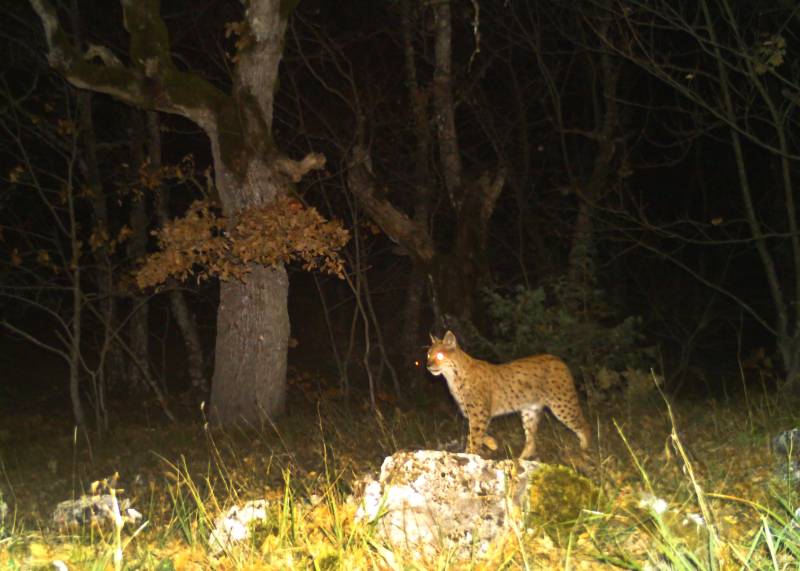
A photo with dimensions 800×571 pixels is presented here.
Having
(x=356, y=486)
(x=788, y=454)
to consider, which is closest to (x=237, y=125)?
(x=356, y=486)

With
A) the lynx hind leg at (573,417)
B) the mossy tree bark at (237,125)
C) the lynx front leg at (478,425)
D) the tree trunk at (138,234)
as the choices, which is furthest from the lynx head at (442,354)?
the tree trunk at (138,234)

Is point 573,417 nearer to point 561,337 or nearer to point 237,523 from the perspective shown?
point 561,337

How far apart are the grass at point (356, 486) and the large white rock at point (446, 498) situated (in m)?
0.22

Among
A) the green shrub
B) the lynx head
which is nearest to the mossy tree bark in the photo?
the green shrub

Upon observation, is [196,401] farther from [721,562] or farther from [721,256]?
[721,562]

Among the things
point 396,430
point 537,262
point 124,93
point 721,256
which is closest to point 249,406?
point 396,430

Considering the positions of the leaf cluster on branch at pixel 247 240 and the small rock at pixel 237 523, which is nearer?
the small rock at pixel 237 523

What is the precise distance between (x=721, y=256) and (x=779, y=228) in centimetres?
708

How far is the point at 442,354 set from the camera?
9883 mm

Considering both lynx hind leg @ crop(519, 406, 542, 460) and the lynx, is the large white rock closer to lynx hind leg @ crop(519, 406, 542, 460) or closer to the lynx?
lynx hind leg @ crop(519, 406, 542, 460)

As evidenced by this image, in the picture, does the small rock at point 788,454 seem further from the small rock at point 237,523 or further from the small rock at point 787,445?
the small rock at point 237,523

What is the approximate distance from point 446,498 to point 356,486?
0.70m

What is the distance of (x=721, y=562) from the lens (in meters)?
3.83

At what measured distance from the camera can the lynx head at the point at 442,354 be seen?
32.4 ft
